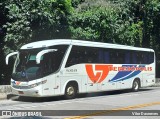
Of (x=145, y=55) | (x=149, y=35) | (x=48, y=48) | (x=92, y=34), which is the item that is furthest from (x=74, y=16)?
(x=149, y=35)

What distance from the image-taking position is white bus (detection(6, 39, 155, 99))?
58.0 feet

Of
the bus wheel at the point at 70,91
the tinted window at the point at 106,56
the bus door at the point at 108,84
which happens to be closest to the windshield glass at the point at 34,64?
the tinted window at the point at 106,56

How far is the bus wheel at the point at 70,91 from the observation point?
19125 mm

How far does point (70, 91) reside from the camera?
19297mm

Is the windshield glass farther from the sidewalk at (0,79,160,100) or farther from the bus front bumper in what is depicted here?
the sidewalk at (0,79,160,100)

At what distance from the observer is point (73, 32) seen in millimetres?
25531

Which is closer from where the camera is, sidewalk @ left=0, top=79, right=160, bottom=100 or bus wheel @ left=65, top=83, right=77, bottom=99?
bus wheel @ left=65, top=83, right=77, bottom=99

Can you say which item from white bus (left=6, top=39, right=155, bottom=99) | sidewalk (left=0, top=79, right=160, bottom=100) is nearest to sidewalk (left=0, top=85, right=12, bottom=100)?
sidewalk (left=0, top=79, right=160, bottom=100)

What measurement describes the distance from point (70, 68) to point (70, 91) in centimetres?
117

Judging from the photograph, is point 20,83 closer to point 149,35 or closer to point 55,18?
point 55,18

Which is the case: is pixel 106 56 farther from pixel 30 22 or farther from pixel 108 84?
pixel 30 22

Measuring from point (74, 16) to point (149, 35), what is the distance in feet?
39.1

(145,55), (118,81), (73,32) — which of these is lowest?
(118,81)

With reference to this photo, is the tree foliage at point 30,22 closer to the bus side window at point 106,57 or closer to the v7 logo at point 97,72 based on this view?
the bus side window at point 106,57
